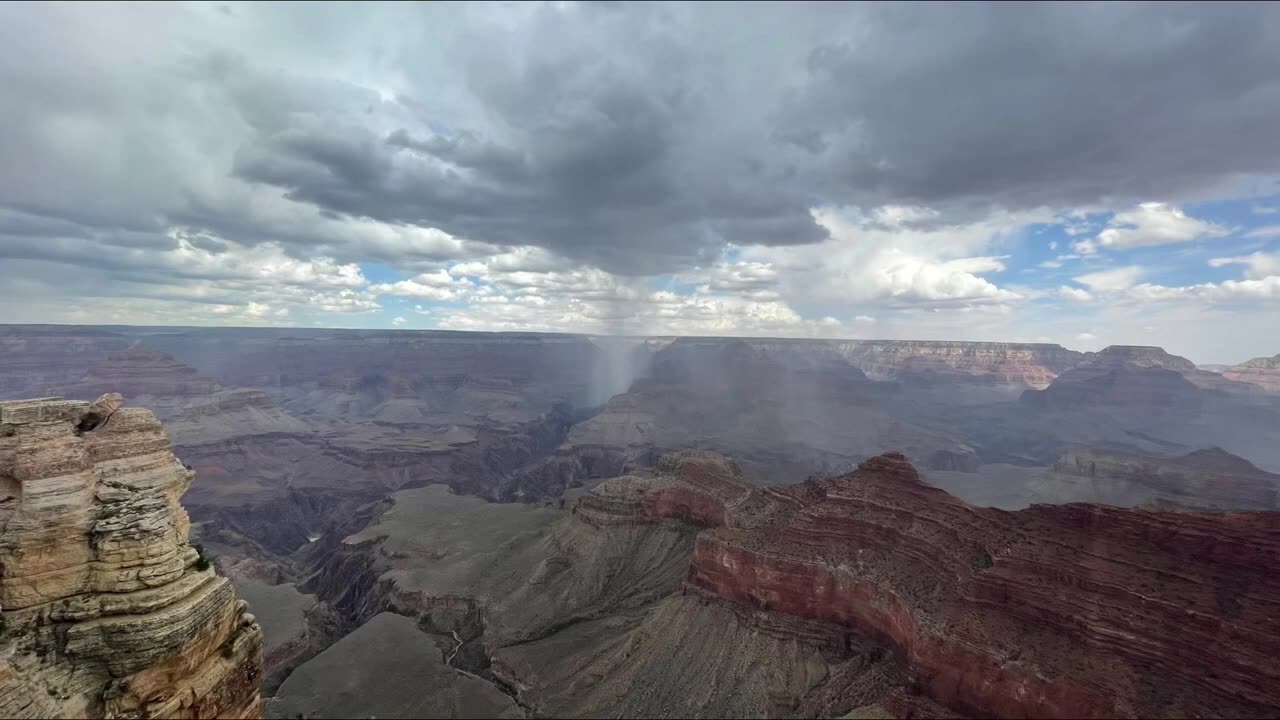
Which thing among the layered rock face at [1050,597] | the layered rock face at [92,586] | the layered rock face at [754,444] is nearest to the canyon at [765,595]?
the layered rock face at [1050,597]

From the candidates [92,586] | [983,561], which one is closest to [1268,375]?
[983,561]

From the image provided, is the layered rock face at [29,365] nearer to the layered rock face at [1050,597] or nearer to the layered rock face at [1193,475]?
the layered rock face at [1050,597]

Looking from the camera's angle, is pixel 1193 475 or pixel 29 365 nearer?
pixel 1193 475

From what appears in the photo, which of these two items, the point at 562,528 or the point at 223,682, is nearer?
the point at 223,682

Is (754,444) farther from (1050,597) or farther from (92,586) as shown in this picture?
(92,586)

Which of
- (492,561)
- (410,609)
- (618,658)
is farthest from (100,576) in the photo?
(492,561)

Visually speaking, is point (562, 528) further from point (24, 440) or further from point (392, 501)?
point (24, 440)

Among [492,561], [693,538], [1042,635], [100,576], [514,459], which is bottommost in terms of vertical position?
[514,459]
